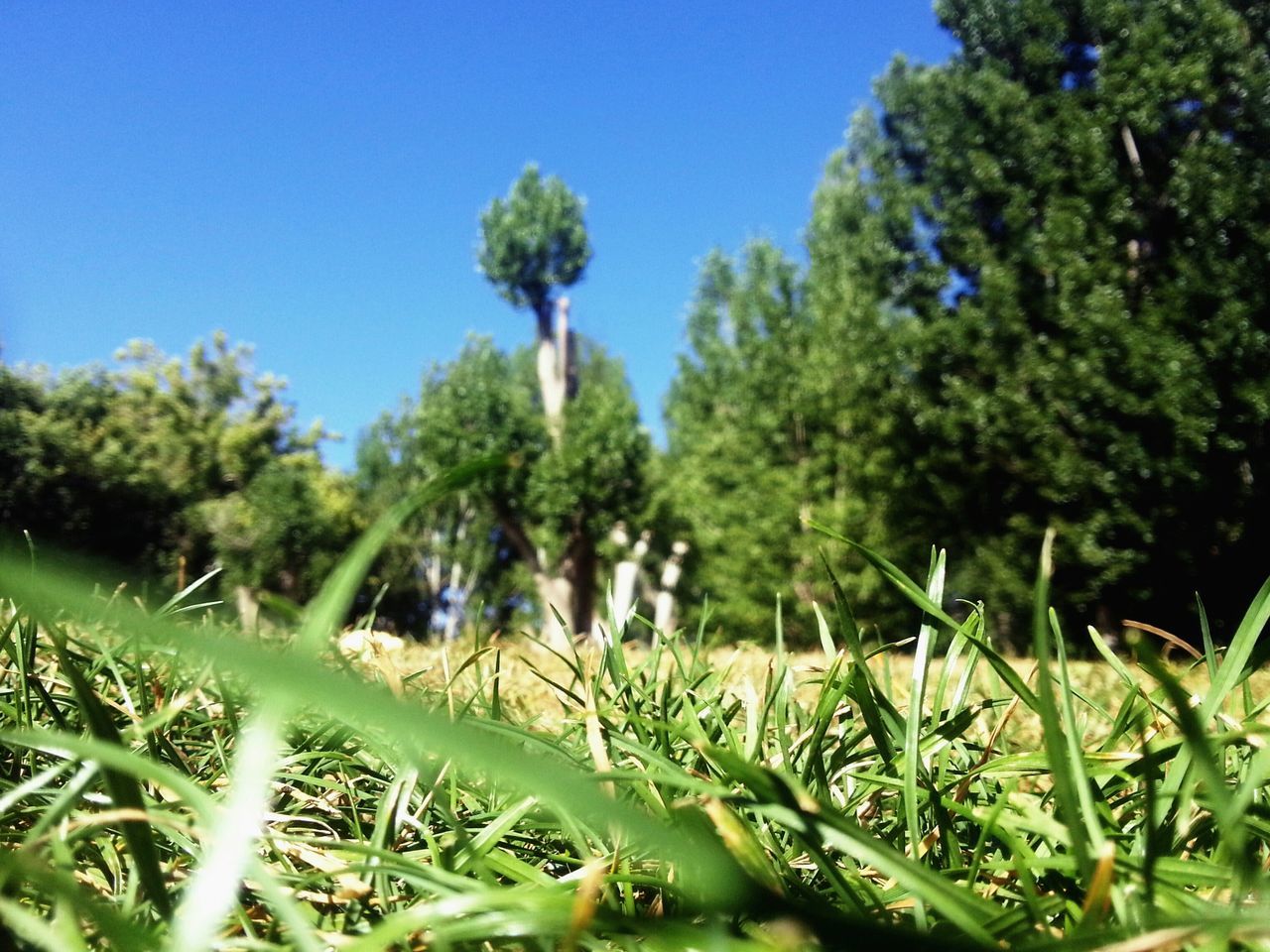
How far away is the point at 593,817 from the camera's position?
174mm

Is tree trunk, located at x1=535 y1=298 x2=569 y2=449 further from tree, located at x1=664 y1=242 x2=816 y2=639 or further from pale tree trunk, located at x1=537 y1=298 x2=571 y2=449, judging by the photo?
tree, located at x1=664 y1=242 x2=816 y2=639

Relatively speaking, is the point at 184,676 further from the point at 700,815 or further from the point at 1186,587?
the point at 1186,587

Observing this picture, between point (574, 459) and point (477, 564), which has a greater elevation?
point (574, 459)

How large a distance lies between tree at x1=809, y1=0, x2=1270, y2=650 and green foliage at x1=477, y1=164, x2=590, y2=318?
8.26 meters

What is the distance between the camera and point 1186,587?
1057cm

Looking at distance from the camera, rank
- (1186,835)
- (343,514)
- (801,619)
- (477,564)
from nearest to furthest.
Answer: (1186,835) → (801,619) → (343,514) → (477,564)

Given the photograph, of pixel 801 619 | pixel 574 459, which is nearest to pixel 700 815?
pixel 801 619

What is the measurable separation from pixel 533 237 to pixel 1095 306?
1191 cm

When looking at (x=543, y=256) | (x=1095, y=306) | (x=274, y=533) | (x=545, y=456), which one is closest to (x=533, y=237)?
(x=543, y=256)

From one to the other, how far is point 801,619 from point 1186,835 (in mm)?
14352

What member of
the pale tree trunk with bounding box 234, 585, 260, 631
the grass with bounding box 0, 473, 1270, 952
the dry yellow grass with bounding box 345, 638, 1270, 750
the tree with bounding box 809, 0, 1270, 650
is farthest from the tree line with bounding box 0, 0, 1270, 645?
the grass with bounding box 0, 473, 1270, 952

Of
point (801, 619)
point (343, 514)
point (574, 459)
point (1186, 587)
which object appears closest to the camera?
point (1186, 587)

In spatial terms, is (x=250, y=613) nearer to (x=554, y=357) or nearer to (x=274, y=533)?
(x=554, y=357)

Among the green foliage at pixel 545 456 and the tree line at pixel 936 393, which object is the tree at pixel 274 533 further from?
the green foliage at pixel 545 456
